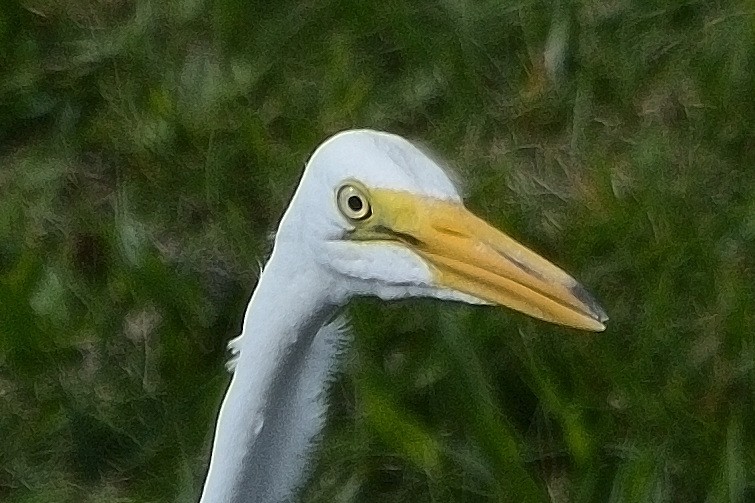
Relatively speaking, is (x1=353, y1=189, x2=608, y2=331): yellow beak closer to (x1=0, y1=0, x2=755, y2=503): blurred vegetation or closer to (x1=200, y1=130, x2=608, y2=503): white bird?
(x1=200, y1=130, x2=608, y2=503): white bird

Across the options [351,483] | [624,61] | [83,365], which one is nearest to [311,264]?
[351,483]

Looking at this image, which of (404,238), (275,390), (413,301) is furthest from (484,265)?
(413,301)

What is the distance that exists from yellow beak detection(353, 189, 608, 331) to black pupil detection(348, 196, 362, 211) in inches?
0.4

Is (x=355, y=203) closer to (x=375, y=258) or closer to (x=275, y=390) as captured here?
(x=375, y=258)

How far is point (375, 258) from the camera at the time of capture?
0.81 m

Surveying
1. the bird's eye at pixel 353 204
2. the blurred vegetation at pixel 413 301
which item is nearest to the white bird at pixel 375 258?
the bird's eye at pixel 353 204

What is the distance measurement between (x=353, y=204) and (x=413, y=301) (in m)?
0.72

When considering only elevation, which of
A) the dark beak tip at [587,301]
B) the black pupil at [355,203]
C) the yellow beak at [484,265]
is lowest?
the dark beak tip at [587,301]

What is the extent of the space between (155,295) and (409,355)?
295 mm

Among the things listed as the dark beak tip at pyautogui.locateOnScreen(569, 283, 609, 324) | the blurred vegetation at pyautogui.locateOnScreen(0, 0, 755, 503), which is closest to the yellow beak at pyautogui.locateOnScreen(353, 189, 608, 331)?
the dark beak tip at pyautogui.locateOnScreen(569, 283, 609, 324)

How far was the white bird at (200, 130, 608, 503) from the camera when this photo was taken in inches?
31.4

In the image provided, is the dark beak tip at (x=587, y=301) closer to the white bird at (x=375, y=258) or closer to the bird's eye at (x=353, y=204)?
the white bird at (x=375, y=258)

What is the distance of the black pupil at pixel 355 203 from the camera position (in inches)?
31.5

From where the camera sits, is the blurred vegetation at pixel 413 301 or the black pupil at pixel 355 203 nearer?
the black pupil at pixel 355 203
